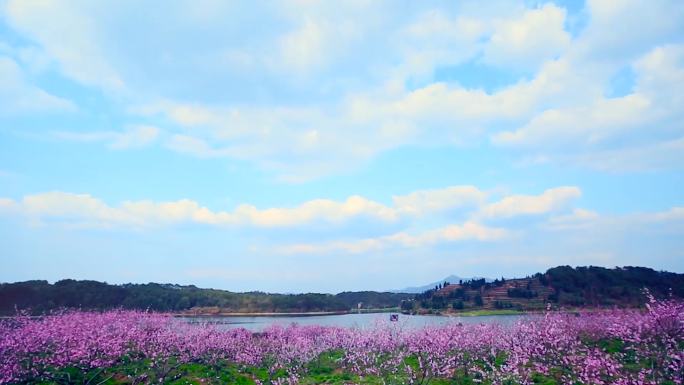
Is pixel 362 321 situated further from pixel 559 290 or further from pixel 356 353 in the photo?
pixel 559 290

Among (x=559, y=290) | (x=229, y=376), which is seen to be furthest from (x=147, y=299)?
(x=559, y=290)

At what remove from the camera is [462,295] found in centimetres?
15512

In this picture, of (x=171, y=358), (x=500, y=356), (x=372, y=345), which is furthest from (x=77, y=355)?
(x=500, y=356)

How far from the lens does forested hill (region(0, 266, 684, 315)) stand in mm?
109625

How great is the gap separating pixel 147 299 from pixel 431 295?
328ft

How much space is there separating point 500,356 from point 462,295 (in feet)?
422

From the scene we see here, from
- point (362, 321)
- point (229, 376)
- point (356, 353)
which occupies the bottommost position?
point (229, 376)

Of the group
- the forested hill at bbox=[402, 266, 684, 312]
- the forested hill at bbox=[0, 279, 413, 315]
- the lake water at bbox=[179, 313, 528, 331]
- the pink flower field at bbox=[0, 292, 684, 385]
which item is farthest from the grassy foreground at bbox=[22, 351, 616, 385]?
the forested hill at bbox=[402, 266, 684, 312]

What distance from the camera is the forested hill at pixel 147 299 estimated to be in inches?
4082

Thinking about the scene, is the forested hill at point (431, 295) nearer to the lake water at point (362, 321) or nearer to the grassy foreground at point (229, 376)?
the lake water at point (362, 321)

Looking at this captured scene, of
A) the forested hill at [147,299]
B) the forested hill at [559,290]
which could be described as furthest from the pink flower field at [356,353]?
the forested hill at [559,290]

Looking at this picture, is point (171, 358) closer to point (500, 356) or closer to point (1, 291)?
point (500, 356)

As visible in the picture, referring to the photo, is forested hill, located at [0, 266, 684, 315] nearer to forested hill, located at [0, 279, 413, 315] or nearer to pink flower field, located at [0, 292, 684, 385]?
forested hill, located at [0, 279, 413, 315]

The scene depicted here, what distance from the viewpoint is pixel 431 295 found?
552 feet
